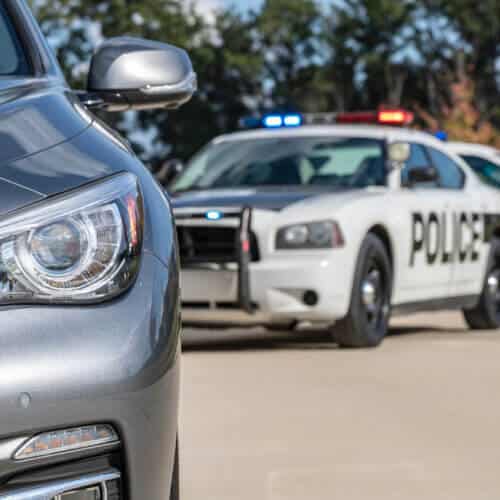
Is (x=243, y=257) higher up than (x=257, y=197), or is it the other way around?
(x=257, y=197)

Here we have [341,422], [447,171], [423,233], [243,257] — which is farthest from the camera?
[447,171]

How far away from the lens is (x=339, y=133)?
39.0 feet

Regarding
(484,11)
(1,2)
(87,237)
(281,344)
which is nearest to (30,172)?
(87,237)

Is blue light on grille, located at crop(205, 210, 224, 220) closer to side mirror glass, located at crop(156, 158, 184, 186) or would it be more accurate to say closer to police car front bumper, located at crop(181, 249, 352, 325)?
police car front bumper, located at crop(181, 249, 352, 325)

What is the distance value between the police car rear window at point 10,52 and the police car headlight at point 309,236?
5.90 metres

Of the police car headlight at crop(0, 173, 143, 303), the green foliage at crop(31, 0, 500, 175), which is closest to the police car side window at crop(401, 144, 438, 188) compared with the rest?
the police car headlight at crop(0, 173, 143, 303)

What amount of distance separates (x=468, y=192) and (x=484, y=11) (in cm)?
6573

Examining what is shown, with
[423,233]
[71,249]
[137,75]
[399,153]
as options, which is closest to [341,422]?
[137,75]

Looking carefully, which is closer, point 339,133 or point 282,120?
point 339,133

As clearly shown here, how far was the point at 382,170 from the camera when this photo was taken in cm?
1160

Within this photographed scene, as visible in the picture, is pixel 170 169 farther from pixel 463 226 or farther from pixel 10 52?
pixel 10 52

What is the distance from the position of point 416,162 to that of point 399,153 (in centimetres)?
47

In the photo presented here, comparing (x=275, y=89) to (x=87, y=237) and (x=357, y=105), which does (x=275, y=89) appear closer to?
(x=357, y=105)

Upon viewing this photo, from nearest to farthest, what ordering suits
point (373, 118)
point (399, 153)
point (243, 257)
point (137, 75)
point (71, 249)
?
point (71, 249) → point (137, 75) → point (243, 257) → point (399, 153) → point (373, 118)
